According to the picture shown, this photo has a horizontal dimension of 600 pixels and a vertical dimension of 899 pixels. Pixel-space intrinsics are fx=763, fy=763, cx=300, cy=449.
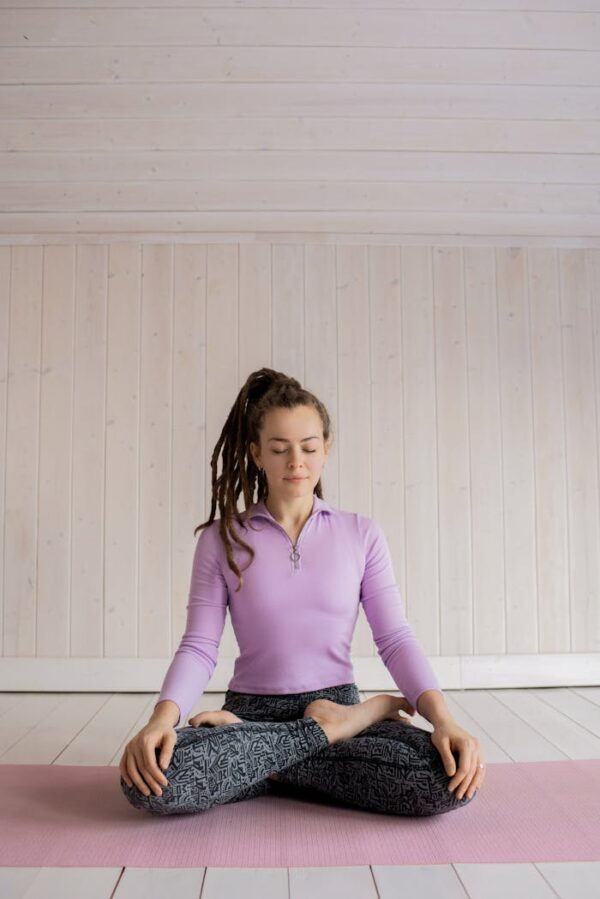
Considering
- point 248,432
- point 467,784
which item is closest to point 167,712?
point 467,784

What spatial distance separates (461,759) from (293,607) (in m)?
0.49


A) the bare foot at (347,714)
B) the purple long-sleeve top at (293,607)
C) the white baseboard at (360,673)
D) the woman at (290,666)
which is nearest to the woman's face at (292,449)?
the woman at (290,666)

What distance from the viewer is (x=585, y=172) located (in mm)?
2861

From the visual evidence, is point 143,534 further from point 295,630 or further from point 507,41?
point 507,41

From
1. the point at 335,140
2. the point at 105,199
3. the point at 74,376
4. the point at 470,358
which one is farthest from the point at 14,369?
the point at 470,358

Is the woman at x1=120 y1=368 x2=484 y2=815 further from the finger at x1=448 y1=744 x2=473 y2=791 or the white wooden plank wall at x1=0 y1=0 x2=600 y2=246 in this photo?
the white wooden plank wall at x1=0 y1=0 x2=600 y2=246

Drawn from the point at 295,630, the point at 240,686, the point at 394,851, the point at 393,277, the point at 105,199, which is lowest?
the point at 394,851

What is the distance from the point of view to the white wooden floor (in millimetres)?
1242

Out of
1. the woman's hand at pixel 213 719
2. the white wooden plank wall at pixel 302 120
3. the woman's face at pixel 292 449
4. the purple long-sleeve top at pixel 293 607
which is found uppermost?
the white wooden plank wall at pixel 302 120

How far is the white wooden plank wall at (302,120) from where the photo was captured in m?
2.16

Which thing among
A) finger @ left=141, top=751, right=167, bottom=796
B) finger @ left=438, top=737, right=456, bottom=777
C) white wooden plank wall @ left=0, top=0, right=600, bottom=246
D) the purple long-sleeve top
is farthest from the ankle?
white wooden plank wall @ left=0, top=0, right=600, bottom=246

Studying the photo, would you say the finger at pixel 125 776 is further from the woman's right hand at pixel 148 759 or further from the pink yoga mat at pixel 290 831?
the pink yoga mat at pixel 290 831

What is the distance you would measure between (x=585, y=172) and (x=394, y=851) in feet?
8.12

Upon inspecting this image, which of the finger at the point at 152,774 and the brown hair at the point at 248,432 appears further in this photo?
the brown hair at the point at 248,432
